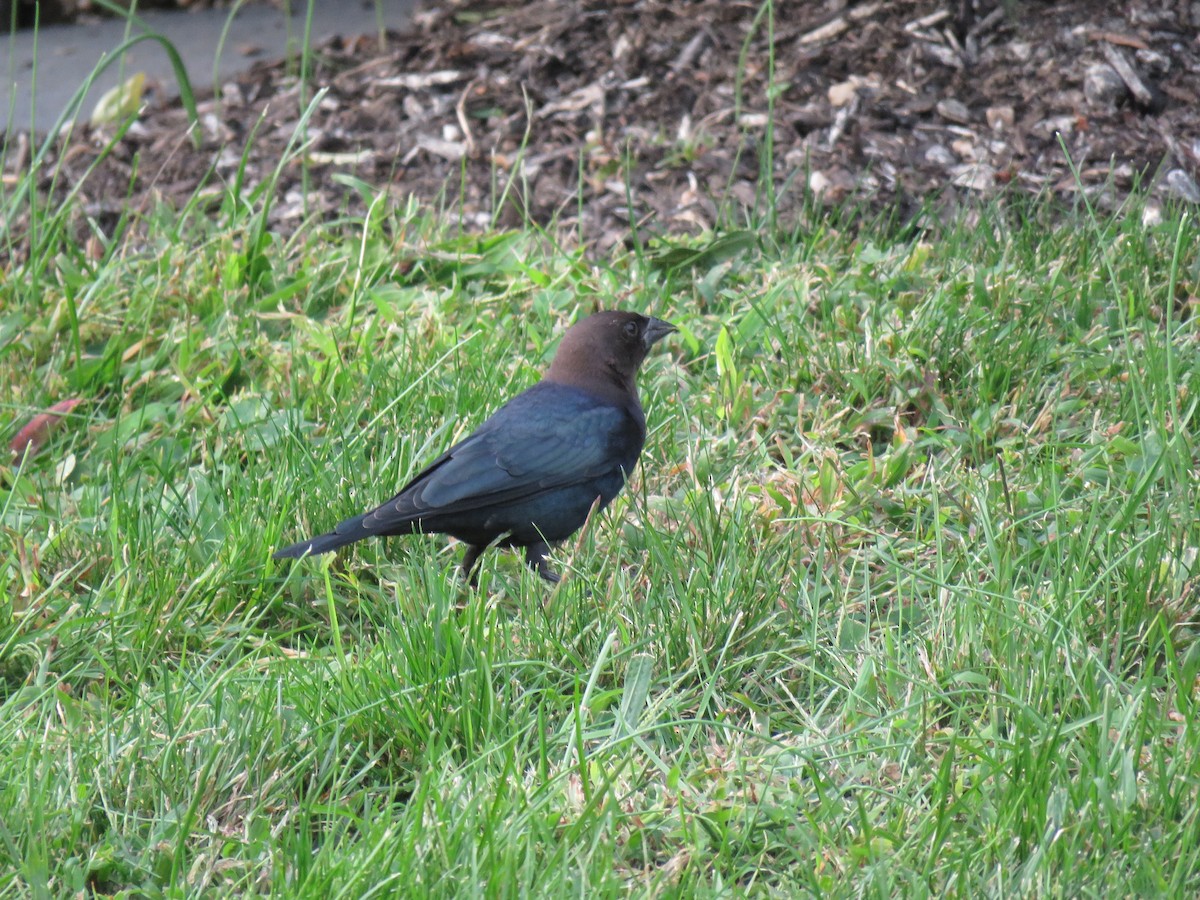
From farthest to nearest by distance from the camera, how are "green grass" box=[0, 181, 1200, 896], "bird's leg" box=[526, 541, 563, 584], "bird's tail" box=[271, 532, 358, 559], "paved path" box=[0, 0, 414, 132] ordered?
"paved path" box=[0, 0, 414, 132] < "bird's leg" box=[526, 541, 563, 584] < "bird's tail" box=[271, 532, 358, 559] < "green grass" box=[0, 181, 1200, 896]

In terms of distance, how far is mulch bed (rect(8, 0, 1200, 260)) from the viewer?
5.20 m

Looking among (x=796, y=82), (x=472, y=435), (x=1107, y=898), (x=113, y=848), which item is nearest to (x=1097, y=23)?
(x=796, y=82)

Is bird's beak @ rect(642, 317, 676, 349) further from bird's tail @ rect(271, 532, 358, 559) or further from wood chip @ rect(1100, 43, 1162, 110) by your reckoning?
wood chip @ rect(1100, 43, 1162, 110)

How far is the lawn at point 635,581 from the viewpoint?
249 centimetres

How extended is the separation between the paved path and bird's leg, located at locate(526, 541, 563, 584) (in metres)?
3.58

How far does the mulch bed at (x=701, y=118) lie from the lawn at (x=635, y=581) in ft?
0.91

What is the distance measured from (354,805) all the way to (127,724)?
1.73ft

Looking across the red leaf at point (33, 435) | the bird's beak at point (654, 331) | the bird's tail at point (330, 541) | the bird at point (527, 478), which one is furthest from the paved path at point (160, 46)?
the bird's tail at point (330, 541)

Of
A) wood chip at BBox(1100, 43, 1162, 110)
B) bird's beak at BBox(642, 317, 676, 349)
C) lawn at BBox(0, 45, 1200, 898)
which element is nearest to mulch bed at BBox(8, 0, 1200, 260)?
wood chip at BBox(1100, 43, 1162, 110)

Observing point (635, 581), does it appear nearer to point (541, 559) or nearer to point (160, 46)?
point (541, 559)

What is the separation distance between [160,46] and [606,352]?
4203mm

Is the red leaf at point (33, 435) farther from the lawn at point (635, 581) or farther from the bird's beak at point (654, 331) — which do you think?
the bird's beak at point (654, 331)

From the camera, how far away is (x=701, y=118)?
18.9ft

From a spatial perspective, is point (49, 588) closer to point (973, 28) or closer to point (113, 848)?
point (113, 848)
